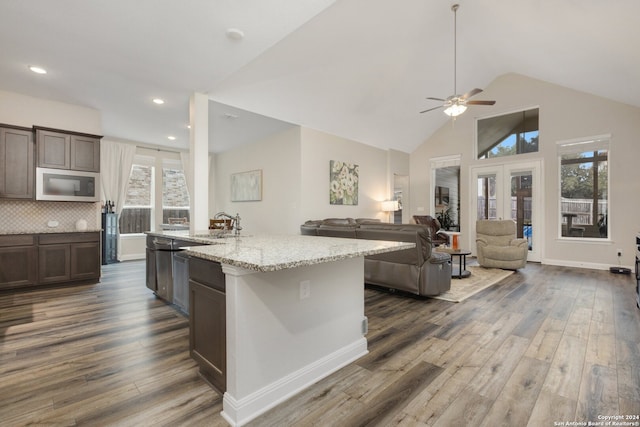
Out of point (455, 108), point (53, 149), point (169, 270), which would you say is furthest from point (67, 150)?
point (455, 108)

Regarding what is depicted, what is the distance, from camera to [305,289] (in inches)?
76.5

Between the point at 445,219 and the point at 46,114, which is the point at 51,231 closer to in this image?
the point at 46,114

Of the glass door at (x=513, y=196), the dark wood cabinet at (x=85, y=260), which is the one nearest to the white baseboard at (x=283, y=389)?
the dark wood cabinet at (x=85, y=260)

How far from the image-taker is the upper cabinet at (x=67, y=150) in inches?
172

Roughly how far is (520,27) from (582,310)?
4194 mm

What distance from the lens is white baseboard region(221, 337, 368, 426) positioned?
5.27 ft

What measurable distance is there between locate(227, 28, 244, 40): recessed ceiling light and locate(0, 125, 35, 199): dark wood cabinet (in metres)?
3.50

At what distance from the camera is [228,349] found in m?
1.66

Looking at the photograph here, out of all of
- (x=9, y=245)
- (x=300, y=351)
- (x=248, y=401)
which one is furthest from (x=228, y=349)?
(x=9, y=245)

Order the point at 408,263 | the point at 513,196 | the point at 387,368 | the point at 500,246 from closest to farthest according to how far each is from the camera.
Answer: the point at 387,368 < the point at 408,263 < the point at 500,246 < the point at 513,196

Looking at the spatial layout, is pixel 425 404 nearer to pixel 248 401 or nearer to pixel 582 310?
pixel 248 401

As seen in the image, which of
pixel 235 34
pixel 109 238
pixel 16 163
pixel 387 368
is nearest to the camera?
pixel 387 368

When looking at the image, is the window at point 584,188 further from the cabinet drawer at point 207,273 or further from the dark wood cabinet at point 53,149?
the dark wood cabinet at point 53,149

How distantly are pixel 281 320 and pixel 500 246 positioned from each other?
17.8 ft
